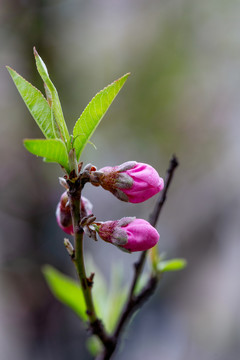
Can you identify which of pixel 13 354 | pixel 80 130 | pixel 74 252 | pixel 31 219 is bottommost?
pixel 13 354

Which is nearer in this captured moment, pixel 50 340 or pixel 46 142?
pixel 46 142

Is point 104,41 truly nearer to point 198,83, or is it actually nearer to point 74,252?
point 198,83

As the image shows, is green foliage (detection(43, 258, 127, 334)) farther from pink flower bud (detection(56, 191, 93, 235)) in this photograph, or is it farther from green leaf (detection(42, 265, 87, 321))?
pink flower bud (detection(56, 191, 93, 235))

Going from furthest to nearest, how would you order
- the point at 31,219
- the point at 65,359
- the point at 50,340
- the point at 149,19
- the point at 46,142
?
1. the point at 149,19
2. the point at 31,219
3. the point at 50,340
4. the point at 65,359
5. the point at 46,142

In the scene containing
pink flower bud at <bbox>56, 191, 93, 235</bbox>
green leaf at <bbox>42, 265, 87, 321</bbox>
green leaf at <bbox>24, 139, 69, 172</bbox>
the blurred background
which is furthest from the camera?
the blurred background

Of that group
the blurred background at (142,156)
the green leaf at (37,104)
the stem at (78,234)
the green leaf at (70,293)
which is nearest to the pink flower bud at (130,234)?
the stem at (78,234)

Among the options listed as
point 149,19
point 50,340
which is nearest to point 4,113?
point 149,19

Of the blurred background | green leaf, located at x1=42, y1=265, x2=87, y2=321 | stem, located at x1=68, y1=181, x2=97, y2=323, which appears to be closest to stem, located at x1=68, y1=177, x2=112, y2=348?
stem, located at x1=68, y1=181, x2=97, y2=323

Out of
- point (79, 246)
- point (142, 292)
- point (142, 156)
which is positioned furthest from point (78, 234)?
point (142, 156)
